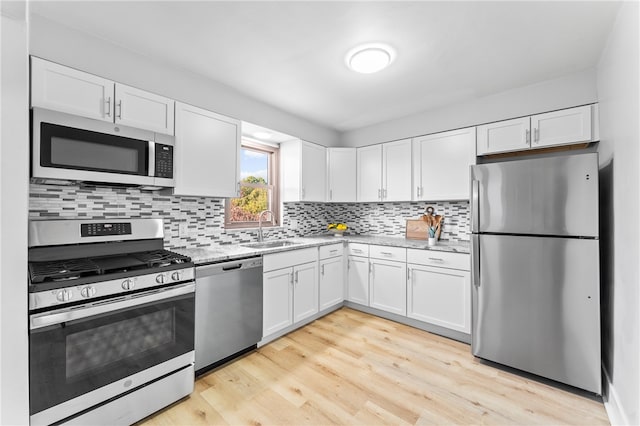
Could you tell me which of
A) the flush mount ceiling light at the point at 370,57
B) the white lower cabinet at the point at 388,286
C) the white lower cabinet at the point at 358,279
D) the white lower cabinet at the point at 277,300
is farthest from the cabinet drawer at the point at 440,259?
the flush mount ceiling light at the point at 370,57

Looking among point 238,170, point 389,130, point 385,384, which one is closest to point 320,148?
point 389,130

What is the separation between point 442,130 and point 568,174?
141 cm

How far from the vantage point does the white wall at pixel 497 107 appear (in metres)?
2.41

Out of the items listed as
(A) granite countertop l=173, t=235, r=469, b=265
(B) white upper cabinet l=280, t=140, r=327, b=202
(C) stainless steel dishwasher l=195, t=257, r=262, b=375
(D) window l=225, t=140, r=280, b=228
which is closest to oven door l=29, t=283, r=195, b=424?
(C) stainless steel dishwasher l=195, t=257, r=262, b=375

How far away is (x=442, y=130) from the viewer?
10.4ft

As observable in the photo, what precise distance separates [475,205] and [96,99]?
9.42 feet

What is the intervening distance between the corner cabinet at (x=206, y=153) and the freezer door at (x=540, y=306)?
222cm

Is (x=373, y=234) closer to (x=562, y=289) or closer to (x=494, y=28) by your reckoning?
(x=562, y=289)

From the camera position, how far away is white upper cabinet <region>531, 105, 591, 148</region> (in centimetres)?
237

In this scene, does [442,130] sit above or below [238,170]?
above

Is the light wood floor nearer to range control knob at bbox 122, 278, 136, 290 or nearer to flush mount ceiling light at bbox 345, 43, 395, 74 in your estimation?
range control knob at bbox 122, 278, 136, 290

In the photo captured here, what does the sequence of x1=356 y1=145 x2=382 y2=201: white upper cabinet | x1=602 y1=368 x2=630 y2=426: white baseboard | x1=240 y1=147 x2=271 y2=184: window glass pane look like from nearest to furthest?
1. x1=602 y1=368 x2=630 y2=426: white baseboard
2. x1=240 y1=147 x2=271 y2=184: window glass pane
3. x1=356 y1=145 x2=382 y2=201: white upper cabinet

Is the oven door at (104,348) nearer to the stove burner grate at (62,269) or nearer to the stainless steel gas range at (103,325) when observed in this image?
the stainless steel gas range at (103,325)

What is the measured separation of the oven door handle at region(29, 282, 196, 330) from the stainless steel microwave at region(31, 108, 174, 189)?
782 mm
